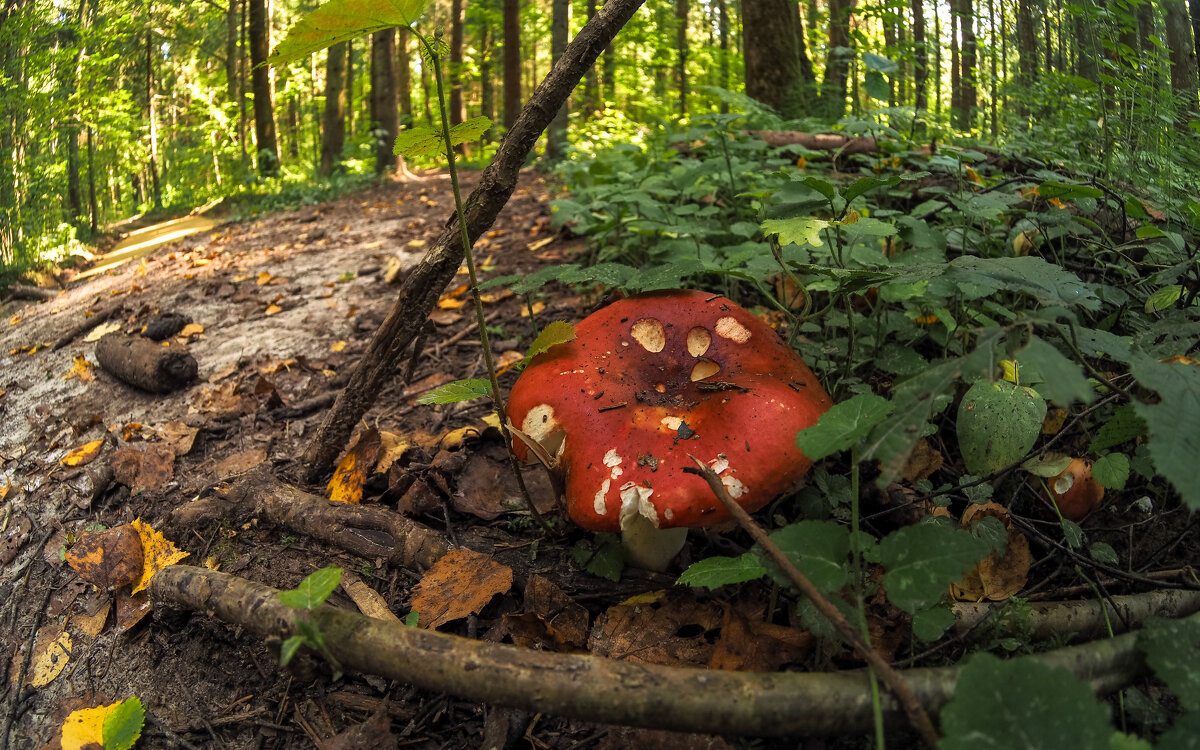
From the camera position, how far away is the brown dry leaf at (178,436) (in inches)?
103

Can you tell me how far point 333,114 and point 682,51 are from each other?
6883 mm

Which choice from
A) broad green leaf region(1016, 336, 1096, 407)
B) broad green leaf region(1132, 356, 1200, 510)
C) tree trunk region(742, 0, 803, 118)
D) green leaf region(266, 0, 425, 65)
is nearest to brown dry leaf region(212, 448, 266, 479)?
green leaf region(266, 0, 425, 65)

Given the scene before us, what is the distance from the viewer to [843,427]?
1182mm

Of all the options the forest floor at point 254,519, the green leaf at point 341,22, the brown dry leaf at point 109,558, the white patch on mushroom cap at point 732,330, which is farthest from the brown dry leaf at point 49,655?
the white patch on mushroom cap at point 732,330

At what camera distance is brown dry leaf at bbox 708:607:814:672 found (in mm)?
1404

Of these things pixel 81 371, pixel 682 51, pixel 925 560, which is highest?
pixel 682 51

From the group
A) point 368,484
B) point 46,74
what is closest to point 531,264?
point 368,484

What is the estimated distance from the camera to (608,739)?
4.21 feet

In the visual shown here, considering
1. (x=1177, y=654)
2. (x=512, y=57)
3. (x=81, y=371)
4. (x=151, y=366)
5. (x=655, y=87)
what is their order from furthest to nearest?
1. (x=655, y=87)
2. (x=512, y=57)
3. (x=81, y=371)
4. (x=151, y=366)
5. (x=1177, y=654)

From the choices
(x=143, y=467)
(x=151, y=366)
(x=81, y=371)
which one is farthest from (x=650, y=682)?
(x=81, y=371)

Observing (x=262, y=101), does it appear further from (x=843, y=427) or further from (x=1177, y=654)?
(x=1177, y=654)

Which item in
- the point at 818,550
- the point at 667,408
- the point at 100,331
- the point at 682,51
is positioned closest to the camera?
the point at 818,550

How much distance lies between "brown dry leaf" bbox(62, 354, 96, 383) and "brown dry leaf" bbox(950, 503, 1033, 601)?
13.9 ft

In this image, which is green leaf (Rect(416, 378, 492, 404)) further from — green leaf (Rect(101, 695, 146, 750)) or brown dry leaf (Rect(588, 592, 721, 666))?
green leaf (Rect(101, 695, 146, 750))
